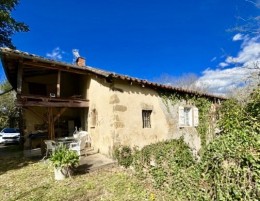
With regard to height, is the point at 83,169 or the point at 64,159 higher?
the point at 64,159

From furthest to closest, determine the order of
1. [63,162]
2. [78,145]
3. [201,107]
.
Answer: [201,107] → [78,145] → [63,162]

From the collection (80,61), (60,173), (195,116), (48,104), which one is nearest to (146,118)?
(195,116)

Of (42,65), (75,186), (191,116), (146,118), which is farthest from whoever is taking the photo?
(191,116)

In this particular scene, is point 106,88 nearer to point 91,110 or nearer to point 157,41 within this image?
point 91,110

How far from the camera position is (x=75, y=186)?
6.32 metres

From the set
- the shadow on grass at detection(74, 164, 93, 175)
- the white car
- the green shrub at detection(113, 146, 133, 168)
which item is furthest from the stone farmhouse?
the white car

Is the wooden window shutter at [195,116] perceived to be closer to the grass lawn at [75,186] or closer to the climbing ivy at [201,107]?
the climbing ivy at [201,107]

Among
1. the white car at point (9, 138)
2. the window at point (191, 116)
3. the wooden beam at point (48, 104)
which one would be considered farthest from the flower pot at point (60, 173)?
the white car at point (9, 138)

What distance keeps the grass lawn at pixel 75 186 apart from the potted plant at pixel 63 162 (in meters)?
0.22

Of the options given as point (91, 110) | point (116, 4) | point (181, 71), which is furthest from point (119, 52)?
point (181, 71)

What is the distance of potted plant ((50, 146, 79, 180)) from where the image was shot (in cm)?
686

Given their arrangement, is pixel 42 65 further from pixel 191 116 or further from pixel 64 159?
pixel 191 116

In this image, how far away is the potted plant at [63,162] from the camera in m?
6.86

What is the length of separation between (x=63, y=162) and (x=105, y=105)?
3549 mm
